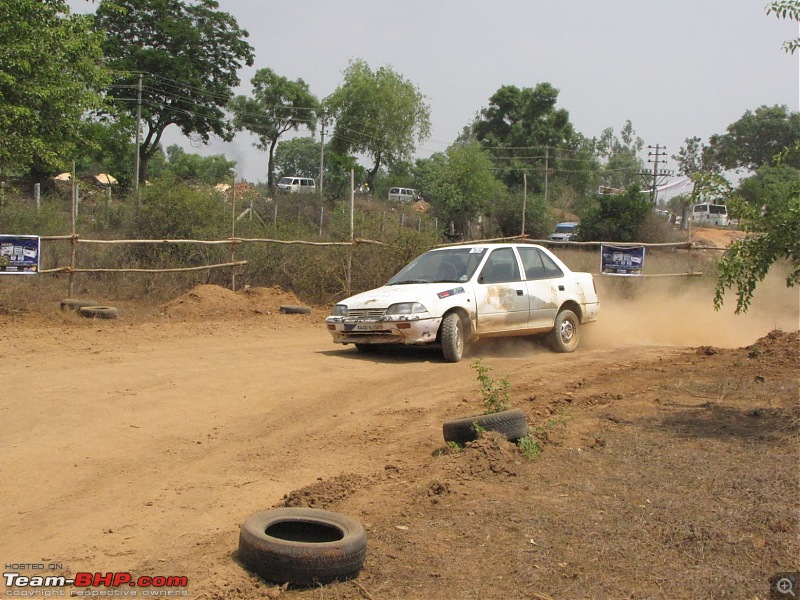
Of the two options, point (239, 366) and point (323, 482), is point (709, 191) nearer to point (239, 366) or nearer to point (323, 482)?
point (323, 482)

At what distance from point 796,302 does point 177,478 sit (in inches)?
616

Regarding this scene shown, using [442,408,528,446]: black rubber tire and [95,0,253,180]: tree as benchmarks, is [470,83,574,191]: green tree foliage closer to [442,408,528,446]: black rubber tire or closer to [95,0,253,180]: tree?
[95,0,253,180]: tree

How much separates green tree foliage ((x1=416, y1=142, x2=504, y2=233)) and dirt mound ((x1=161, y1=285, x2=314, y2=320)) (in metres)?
27.8

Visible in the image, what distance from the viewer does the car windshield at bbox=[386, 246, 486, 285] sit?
1198 cm

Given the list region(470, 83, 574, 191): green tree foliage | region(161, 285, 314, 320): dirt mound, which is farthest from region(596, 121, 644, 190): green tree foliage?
region(161, 285, 314, 320): dirt mound

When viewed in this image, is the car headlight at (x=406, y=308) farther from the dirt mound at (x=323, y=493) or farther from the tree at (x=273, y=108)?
the tree at (x=273, y=108)

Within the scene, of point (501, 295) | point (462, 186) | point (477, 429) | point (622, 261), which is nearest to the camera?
point (477, 429)

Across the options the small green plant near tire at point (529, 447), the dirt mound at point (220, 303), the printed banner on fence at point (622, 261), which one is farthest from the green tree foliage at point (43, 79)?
the small green plant near tire at point (529, 447)

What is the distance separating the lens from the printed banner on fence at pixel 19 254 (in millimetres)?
13992

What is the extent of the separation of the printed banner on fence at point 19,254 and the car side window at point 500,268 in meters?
7.57

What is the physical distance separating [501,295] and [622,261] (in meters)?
8.15

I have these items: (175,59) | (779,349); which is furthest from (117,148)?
(779,349)

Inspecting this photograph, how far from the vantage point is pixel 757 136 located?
68.2m

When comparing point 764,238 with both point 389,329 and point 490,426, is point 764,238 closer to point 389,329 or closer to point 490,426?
point 490,426
